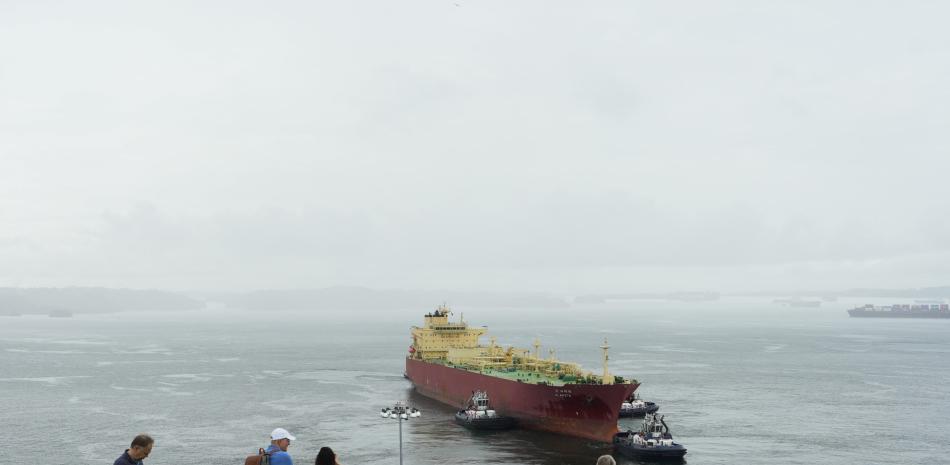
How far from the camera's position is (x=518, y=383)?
2459 inches

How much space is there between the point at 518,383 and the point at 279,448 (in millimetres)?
49461

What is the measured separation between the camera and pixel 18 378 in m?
104

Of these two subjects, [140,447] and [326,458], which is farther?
[140,447]

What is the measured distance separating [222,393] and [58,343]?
12173cm

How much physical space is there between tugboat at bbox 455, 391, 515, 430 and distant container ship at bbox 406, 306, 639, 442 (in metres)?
1.07

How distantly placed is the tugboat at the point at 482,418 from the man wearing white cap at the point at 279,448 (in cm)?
4960

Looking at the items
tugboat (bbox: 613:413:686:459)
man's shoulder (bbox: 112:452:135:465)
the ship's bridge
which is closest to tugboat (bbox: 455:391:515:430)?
tugboat (bbox: 613:413:686:459)

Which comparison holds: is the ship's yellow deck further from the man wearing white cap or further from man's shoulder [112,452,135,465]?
man's shoulder [112,452,135,465]

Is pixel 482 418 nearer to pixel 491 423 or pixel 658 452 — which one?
pixel 491 423

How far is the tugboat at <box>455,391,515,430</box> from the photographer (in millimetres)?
62438

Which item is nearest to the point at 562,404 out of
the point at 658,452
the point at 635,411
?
the point at 658,452

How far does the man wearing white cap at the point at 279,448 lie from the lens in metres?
13.4

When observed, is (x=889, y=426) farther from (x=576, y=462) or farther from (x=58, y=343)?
(x=58, y=343)

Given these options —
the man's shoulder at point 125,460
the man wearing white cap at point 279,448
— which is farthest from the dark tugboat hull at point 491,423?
the man's shoulder at point 125,460
